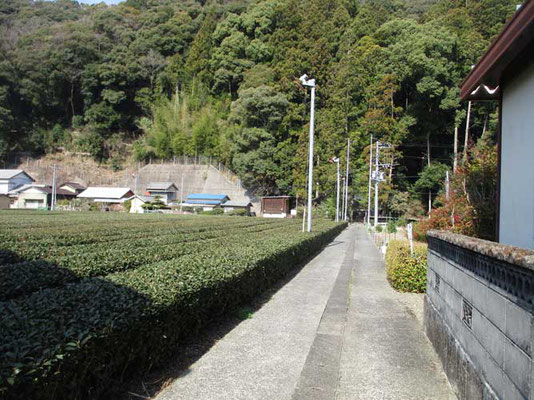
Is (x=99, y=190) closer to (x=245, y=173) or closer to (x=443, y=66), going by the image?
(x=245, y=173)

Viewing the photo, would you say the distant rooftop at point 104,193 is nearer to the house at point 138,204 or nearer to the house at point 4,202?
the house at point 138,204

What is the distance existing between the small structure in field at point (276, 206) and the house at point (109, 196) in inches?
874

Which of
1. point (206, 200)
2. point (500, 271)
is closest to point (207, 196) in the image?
point (206, 200)

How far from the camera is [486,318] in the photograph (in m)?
2.80

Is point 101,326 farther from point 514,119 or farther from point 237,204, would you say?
point 237,204

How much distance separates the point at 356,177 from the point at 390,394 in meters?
46.4

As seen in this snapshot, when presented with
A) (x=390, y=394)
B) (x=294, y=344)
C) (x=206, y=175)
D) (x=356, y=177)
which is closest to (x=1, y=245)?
(x=294, y=344)

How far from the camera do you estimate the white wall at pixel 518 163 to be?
15.3ft

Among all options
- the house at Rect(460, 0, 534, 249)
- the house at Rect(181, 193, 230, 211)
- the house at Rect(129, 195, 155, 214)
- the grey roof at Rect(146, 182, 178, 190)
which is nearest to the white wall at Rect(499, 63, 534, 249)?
the house at Rect(460, 0, 534, 249)

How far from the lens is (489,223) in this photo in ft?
27.8

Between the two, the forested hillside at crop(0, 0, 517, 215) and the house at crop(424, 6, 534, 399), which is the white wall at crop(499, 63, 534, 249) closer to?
the house at crop(424, 6, 534, 399)

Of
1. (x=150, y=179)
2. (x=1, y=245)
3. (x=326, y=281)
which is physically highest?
(x=150, y=179)

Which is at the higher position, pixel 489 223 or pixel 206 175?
pixel 206 175

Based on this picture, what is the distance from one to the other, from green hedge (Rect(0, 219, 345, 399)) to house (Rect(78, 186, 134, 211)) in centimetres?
5651
